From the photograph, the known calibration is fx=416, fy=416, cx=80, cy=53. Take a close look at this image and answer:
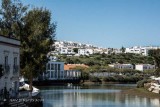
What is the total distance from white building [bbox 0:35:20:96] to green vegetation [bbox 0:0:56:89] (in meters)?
5.44

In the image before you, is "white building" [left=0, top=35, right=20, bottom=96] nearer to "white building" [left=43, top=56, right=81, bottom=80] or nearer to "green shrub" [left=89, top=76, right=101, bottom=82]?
"white building" [left=43, top=56, right=81, bottom=80]

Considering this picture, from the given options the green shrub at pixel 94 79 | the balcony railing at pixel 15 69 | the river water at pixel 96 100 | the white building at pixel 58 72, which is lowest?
the river water at pixel 96 100

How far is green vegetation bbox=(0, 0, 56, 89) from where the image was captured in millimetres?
57000

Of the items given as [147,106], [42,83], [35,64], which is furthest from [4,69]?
[42,83]

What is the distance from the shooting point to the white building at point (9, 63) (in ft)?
150

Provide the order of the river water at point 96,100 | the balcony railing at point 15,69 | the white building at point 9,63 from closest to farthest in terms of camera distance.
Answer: the white building at point 9,63
the balcony railing at point 15,69
the river water at point 96,100

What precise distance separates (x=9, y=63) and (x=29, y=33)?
1021 cm

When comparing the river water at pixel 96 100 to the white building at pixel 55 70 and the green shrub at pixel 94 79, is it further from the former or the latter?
the green shrub at pixel 94 79

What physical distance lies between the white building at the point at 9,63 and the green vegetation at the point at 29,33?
5.44 m

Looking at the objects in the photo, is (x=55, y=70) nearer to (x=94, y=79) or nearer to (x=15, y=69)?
(x=94, y=79)

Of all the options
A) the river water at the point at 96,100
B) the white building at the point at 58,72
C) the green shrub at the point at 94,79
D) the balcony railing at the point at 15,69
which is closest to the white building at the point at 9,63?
the balcony railing at the point at 15,69

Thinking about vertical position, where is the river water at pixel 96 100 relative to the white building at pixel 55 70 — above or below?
below

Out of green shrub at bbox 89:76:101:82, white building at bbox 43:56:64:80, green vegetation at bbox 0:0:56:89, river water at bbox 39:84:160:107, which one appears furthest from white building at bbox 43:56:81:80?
green vegetation at bbox 0:0:56:89

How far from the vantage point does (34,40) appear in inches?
2258
